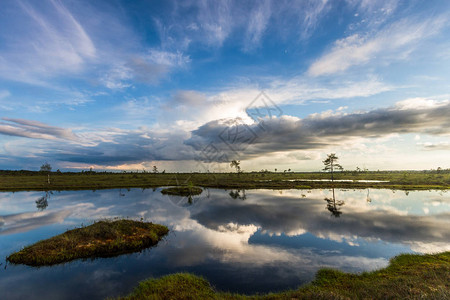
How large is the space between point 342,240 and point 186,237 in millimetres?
17274

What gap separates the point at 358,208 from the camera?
38.7m

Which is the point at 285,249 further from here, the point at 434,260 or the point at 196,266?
the point at 434,260

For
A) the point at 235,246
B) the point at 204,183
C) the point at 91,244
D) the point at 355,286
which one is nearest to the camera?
the point at 355,286

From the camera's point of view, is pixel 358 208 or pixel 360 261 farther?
pixel 358 208

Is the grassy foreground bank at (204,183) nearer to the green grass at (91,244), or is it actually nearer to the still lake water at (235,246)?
the still lake water at (235,246)

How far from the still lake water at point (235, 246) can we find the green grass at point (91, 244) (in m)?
0.93

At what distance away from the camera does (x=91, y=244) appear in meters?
19.3

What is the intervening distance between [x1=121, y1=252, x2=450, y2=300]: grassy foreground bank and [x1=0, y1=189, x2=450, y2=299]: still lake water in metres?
1.21

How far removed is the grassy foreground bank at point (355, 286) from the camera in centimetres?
962

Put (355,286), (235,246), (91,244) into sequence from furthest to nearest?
(235,246) → (91,244) → (355,286)

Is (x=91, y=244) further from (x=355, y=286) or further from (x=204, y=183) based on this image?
(x=204, y=183)

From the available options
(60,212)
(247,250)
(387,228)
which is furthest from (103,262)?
(387,228)

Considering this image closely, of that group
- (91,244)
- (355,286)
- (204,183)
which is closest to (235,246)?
(355,286)

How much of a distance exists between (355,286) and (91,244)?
71.8 ft
